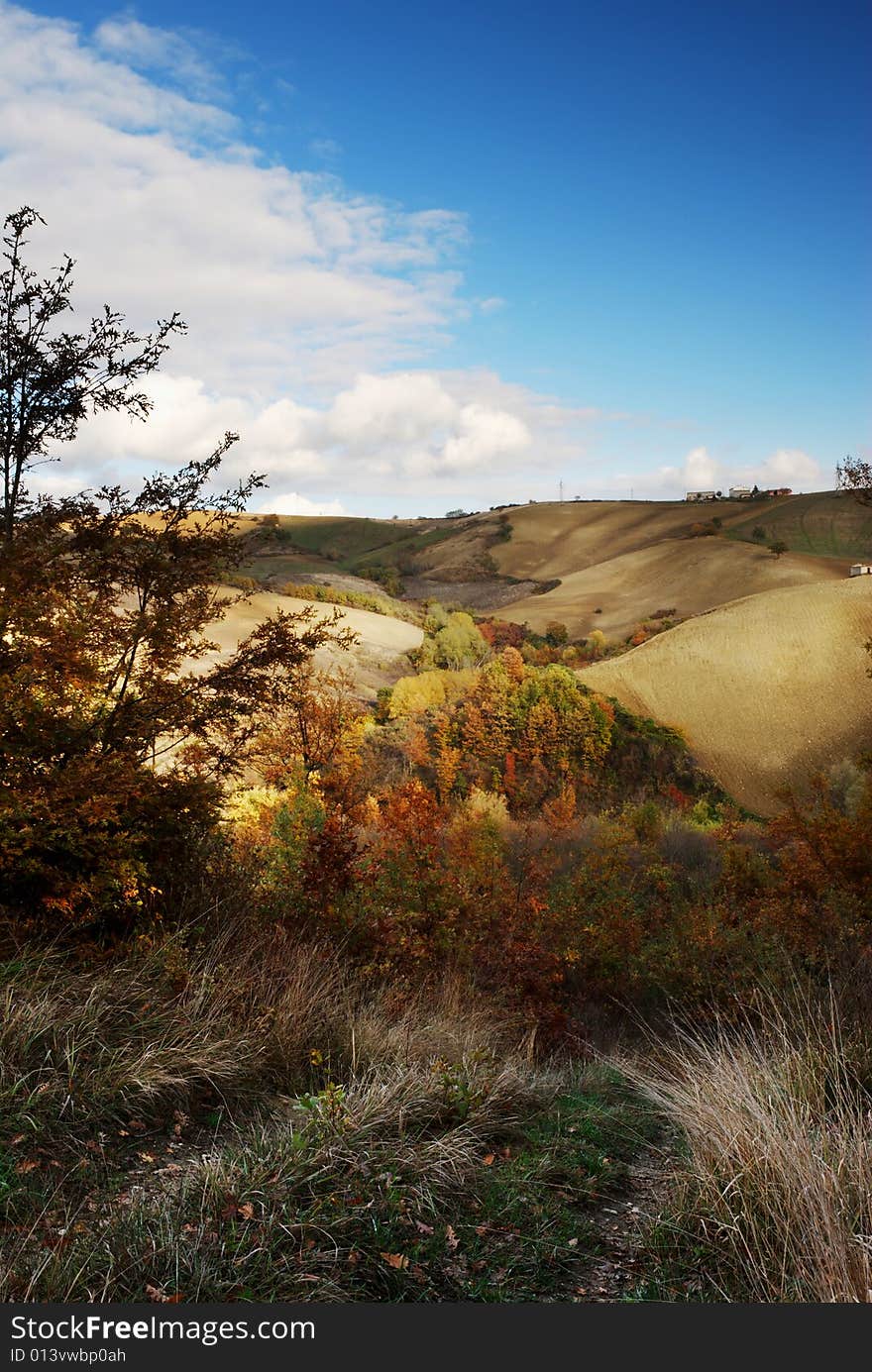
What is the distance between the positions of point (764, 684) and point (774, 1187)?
62488 mm

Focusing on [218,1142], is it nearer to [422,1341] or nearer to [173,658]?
[422,1341]

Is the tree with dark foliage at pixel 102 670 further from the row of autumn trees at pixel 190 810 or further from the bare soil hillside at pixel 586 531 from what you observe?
the bare soil hillside at pixel 586 531

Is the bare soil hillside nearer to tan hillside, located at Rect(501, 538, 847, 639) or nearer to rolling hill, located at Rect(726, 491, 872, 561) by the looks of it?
rolling hill, located at Rect(726, 491, 872, 561)

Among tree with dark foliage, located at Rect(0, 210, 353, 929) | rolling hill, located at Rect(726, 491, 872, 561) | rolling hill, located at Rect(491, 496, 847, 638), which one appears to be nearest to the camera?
tree with dark foliage, located at Rect(0, 210, 353, 929)

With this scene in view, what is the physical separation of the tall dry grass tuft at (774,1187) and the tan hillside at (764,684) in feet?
165

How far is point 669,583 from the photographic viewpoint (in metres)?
111

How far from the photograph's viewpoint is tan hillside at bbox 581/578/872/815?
2232 inches

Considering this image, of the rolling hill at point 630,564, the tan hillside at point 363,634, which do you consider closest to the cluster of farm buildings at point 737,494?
the rolling hill at point 630,564

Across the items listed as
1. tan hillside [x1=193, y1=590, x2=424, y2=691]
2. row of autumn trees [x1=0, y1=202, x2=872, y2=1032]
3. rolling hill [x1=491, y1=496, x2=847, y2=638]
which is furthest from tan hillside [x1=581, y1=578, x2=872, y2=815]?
row of autumn trees [x1=0, y1=202, x2=872, y2=1032]

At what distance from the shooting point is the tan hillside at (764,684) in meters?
56.7

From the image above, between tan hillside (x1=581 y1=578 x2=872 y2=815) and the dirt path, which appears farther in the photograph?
tan hillside (x1=581 y1=578 x2=872 y2=815)

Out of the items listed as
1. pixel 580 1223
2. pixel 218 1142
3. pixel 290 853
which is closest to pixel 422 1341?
pixel 580 1223

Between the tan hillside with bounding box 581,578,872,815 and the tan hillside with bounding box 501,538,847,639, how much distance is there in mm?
22940

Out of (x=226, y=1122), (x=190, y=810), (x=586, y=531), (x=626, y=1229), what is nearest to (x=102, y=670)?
(x=190, y=810)
